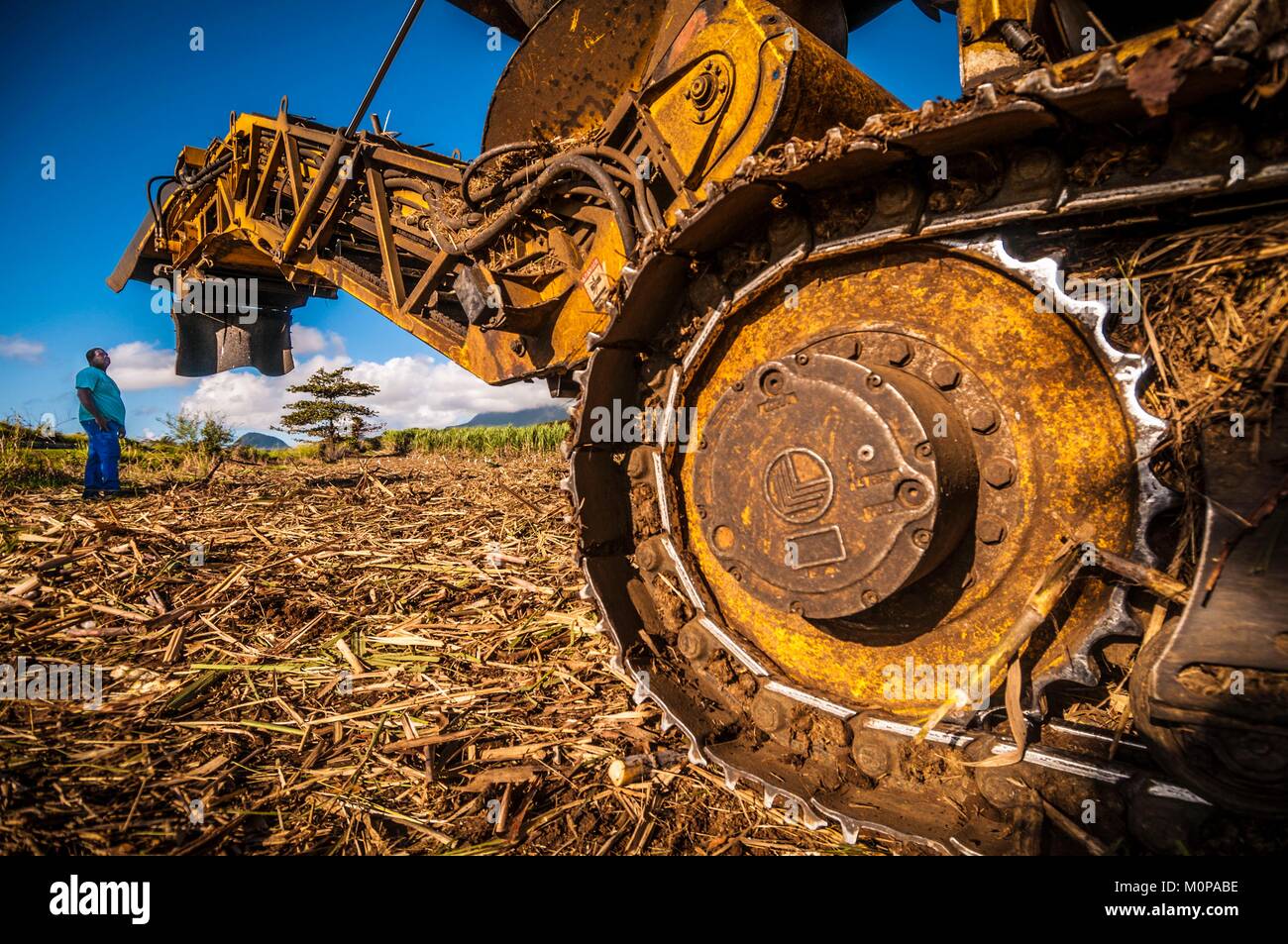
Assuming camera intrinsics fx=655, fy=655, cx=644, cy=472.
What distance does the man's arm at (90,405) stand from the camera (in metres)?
7.29

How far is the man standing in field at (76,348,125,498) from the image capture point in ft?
23.2

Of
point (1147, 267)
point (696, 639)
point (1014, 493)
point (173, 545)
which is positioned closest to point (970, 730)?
point (1014, 493)

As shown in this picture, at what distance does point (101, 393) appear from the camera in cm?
755

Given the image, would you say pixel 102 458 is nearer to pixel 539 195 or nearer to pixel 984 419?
pixel 539 195

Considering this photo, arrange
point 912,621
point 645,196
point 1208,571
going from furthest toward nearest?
point 645,196, point 912,621, point 1208,571

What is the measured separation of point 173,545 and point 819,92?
456 cm

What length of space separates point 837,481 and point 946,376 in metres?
0.45

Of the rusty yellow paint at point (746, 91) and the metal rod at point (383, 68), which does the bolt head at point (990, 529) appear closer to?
the rusty yellow paint at point (746, 91)

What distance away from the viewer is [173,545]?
4266 mm

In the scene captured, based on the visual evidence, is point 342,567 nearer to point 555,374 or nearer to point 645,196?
point 555,374

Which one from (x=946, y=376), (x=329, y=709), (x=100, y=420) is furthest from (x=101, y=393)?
(x=946, y=376)

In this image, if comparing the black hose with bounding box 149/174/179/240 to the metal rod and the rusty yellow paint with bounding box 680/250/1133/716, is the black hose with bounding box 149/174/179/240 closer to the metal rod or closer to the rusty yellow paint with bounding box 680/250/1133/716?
the metal rod

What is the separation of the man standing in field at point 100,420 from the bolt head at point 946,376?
312 inches
